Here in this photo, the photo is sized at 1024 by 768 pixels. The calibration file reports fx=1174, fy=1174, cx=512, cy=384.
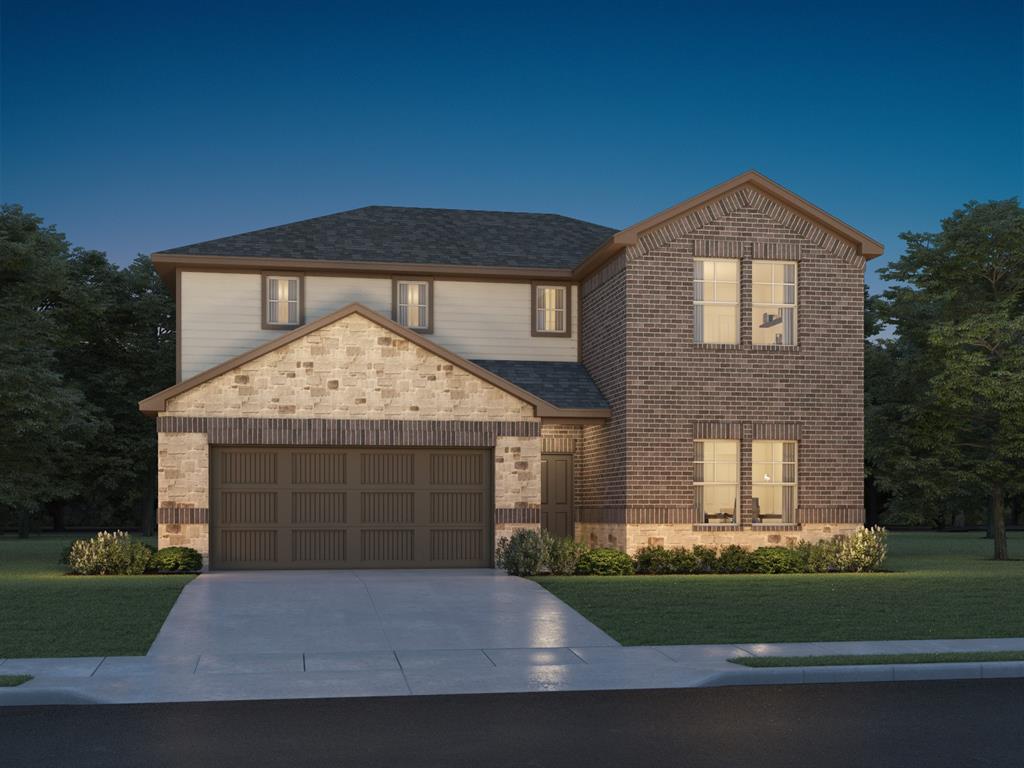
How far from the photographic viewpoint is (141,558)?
72.0 feet

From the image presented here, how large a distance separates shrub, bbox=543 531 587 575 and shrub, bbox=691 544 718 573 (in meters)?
2.68

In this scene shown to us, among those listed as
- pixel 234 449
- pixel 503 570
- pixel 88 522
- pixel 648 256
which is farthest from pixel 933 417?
pixel 88 522

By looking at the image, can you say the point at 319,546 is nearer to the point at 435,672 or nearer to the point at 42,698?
the point at 435,672

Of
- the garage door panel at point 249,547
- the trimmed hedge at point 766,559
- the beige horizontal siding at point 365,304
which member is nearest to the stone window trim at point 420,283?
the beige horizontal siding at point 365,304

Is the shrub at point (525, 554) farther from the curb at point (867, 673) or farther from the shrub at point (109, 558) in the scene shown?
the curb at point (867, 673)

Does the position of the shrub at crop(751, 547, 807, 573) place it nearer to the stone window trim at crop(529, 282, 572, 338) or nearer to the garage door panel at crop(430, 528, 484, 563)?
the garage door panel at crop(430, 528, 484, 563)

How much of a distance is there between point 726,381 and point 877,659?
12.4 meters

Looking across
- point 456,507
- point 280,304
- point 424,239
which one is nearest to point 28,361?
point 280,304

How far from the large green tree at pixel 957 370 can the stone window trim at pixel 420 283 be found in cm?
1177

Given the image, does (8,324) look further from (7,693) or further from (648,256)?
(7,693)

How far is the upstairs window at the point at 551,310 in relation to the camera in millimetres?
27547

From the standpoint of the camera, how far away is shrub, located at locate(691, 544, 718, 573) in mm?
23328

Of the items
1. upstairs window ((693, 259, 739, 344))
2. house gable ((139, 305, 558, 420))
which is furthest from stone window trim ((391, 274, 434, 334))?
upstairs window ((693, 259, 739, 344))

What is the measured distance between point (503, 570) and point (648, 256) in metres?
7.13
